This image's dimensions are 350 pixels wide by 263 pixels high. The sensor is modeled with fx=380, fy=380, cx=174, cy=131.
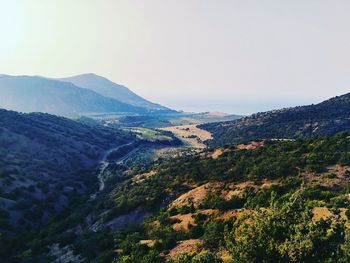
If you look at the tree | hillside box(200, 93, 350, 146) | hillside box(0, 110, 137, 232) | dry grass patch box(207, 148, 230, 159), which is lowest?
hillside box(0, 110, 137, 232)

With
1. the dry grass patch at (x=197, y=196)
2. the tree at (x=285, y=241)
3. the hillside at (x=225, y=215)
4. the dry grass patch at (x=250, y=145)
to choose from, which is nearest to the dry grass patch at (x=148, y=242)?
the hillside at (x=225, y=215)

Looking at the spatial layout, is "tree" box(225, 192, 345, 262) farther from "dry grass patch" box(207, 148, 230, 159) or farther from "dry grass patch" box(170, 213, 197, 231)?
"dry grass patch" box(207, 148, 230, 159)

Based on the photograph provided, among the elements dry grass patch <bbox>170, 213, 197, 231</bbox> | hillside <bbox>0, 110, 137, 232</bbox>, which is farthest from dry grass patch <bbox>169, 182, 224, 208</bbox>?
hillside <bbox>0, 110, 137, 232</bbox>

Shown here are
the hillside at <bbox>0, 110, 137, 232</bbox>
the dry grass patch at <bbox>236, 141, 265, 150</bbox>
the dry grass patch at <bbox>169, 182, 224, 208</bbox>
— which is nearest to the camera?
the dry grass patch at <bbox>169, 182, 224, 208</bbox>

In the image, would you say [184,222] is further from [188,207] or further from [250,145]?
[250,145]

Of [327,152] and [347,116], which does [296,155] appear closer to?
[327,152]
